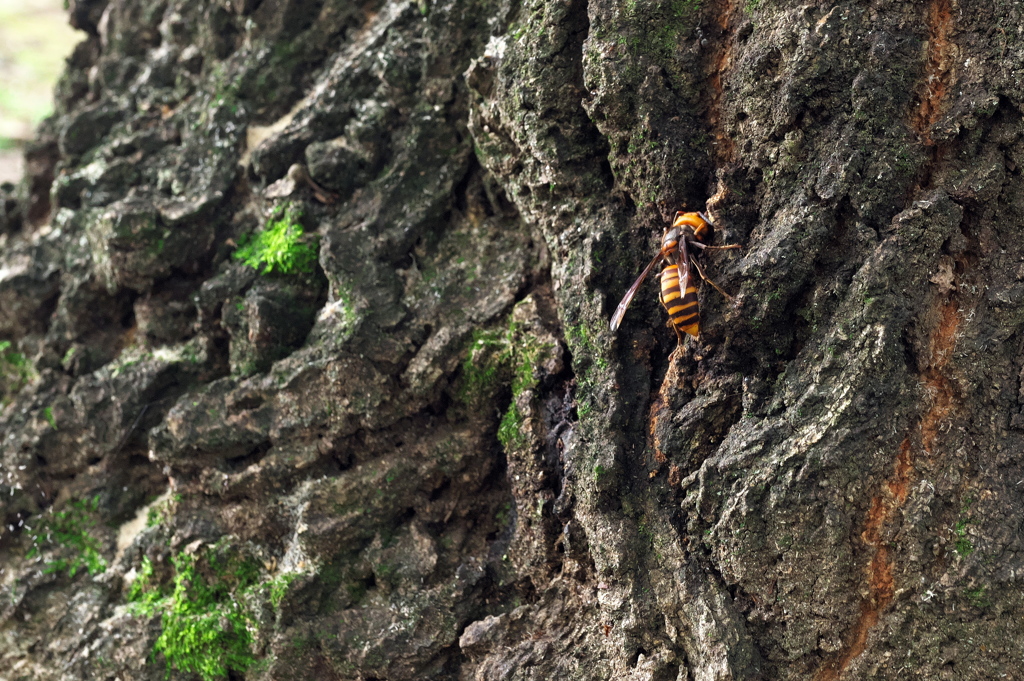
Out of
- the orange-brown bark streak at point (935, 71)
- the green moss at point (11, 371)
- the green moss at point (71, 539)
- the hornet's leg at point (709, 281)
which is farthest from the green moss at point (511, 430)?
the green moss at point (11, 371)

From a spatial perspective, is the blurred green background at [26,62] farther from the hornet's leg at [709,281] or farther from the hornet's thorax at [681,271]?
the hornet's leg at [709,281]

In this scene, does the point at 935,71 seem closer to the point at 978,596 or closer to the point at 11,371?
the point at 978,596

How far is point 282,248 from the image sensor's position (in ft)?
17.2

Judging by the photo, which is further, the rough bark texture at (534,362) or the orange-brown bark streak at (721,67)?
the orange-brown bark streak at (721,67)

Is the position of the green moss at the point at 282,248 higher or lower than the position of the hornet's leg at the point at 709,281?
higher

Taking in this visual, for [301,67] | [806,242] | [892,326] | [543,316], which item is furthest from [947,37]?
[301,67]

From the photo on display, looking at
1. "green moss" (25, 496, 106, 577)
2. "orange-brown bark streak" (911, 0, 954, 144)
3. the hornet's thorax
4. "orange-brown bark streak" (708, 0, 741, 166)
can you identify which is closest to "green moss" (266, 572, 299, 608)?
"green moss" (25, 496, 106, 577)

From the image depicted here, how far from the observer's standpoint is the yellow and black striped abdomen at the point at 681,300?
3369mm

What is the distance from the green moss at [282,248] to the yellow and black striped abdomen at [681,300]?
9.13 feet

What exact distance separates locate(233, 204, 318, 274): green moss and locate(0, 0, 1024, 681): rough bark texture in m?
0.08

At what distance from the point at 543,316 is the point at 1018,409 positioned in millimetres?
2370

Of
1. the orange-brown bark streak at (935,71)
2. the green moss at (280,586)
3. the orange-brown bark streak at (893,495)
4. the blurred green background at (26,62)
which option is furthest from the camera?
the blurred green background at (26,62)

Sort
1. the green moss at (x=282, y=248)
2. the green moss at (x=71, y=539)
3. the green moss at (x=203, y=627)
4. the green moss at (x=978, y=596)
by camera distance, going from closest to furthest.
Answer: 1. the green moss at (x=978, y=596)
2. the green moss at (x=203, y=627)
3. the green moss at (x=282, y=248)
4. the green moss at (x=71, y=539)

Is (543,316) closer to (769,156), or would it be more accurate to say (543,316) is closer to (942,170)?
(769,156)
